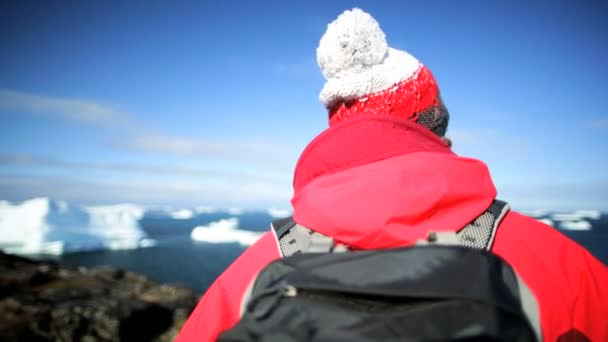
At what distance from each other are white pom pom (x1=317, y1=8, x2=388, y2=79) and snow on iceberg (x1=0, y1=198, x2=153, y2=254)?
38216 millimetres

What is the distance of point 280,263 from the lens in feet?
2.60

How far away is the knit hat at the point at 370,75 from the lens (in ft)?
3.43

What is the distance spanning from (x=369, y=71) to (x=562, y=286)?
791mm

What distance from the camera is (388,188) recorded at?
31.3 inches

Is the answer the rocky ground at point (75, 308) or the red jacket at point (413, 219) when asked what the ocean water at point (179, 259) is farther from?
the red jacket at point (413, 219)

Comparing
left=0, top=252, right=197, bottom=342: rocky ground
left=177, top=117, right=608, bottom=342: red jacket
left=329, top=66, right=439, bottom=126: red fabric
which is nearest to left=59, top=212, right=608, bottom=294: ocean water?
left=0, top=252, right=197, bottom=342: rocky ground

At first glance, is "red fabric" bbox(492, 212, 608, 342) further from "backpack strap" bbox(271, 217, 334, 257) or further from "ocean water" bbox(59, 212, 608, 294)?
"ocean water" bbox(59, 212, 608, 294)

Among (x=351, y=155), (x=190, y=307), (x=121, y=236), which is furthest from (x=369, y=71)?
(x=121, y=236)

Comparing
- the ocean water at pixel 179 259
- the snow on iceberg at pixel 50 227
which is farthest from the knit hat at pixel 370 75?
the snow on iceberg at pixel 50 227

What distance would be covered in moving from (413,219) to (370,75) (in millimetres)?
516

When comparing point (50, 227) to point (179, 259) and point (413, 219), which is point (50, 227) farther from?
point (413, 219)

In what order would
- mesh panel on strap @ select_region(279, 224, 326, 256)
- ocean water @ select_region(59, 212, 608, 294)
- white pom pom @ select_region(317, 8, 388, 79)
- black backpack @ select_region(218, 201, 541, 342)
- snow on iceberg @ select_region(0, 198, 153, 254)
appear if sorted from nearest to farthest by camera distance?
1. black backpack @ select_region(218, 201, 541, 342)
2. mesh panel on strap @ select_region(279, 224, 326, 256)
3. white pom pom @ select_region(317, 8, 388, 79)
4. snow on iceberg @ select_region(0, 198, 153, 254)
5. ocean water @ select_region(59, 212, 608, 294)

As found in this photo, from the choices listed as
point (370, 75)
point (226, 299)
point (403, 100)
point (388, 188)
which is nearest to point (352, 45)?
point (370, 75)

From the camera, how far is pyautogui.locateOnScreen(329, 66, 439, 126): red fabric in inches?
42.1
